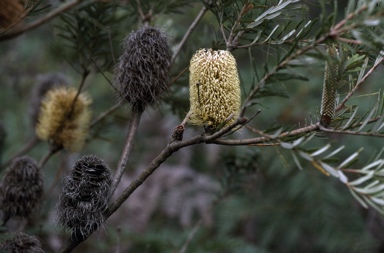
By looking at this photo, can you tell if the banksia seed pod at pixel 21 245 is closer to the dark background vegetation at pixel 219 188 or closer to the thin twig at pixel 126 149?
the thin twig at pixel 126 149

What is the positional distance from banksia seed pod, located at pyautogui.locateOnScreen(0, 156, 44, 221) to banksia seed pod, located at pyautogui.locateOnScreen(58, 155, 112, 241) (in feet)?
0.62

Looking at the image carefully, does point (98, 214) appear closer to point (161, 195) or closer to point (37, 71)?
point (161, 195)

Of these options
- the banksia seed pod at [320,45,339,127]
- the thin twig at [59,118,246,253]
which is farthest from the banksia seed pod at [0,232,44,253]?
the banksia seed pod at [320,45,339,127]

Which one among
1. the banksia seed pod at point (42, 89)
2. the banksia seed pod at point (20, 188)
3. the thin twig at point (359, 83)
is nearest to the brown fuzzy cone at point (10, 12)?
the banksia seed pod at point (20, 188)

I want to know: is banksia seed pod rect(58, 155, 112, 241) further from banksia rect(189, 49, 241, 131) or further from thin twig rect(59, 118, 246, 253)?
banksia rect(189, 49, 241, 131)

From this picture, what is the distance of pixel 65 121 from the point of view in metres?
1.00

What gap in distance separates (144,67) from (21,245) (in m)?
0.30

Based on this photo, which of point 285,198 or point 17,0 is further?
point 285,198

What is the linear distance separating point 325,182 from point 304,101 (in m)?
0.30

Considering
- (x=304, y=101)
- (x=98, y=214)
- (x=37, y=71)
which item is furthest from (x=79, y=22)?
(x=37, y=71)

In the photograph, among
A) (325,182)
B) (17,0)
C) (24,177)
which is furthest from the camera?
(325,182)

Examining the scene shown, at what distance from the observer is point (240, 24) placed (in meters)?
0.76

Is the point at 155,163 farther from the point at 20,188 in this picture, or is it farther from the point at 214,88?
the point at 20,188

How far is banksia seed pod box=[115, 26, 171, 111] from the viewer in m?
0.78
